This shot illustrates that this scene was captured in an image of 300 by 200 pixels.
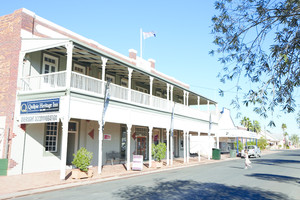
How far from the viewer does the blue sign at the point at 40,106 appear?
14281 millimetres

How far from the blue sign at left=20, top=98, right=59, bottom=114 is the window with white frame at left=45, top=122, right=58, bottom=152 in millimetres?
2263

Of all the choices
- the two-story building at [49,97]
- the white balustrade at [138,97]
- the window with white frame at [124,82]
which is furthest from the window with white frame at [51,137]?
the window with white frame at [124,82]

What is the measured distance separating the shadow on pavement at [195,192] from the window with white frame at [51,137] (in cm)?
760

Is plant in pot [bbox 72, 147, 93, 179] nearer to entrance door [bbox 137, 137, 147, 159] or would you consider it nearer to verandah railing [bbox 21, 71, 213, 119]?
verandah railing [bbox 21, 71, 213, 119]

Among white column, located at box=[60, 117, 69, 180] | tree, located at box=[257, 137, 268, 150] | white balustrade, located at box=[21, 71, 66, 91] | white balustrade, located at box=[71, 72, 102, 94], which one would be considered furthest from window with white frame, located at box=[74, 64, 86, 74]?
tree, located at box=[257, 137, 268, 150]

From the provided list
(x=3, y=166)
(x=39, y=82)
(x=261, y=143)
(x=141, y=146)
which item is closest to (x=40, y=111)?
(x=39, y=82)

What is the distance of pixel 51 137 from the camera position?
1730cm

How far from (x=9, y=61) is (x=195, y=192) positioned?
1267cm

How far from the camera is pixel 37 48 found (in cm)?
1529

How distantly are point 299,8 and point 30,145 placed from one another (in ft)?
47.3

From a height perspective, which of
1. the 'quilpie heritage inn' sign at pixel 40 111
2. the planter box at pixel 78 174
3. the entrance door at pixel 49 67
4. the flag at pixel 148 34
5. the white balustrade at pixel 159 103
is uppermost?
the flag at pixel 148 34

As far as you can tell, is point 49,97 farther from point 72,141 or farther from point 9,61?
point 72,141

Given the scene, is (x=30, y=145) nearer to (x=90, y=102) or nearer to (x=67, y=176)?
(x=67, y=176)

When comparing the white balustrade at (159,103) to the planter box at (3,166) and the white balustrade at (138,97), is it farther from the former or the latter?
the planter box at (3,166)
